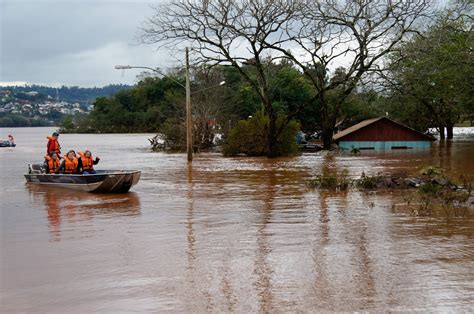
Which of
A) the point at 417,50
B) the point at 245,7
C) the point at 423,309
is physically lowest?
the point at 423,309

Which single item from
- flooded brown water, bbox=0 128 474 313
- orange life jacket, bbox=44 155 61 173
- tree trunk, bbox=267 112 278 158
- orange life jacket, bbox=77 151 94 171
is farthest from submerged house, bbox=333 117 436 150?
flooded brown water, bbox=0 128 474 313

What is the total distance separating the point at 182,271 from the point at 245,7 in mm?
30026

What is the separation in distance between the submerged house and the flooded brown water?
31.3 meters

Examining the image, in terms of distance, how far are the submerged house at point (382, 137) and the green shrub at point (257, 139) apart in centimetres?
803

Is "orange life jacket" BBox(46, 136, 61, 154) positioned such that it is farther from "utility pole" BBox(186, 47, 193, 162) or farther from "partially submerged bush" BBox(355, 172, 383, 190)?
"partially submerged bush" BBox(355, 172, 383, 190)

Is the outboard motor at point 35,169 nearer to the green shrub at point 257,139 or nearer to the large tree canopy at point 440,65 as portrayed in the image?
the large tree canopy at point 440,65

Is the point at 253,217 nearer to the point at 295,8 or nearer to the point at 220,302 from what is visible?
the point at 220,302

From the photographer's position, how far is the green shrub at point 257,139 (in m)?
43.9

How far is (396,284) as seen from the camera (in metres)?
9.33

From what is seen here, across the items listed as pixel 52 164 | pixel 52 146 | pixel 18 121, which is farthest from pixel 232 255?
pixel 18 121

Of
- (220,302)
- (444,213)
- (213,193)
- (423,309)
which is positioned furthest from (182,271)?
(213,193)

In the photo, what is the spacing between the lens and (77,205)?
766 inches

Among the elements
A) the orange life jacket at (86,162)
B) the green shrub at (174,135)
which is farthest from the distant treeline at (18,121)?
the orange life jacket at (86,162)

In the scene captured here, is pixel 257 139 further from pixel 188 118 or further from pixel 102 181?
pixel 102 181
